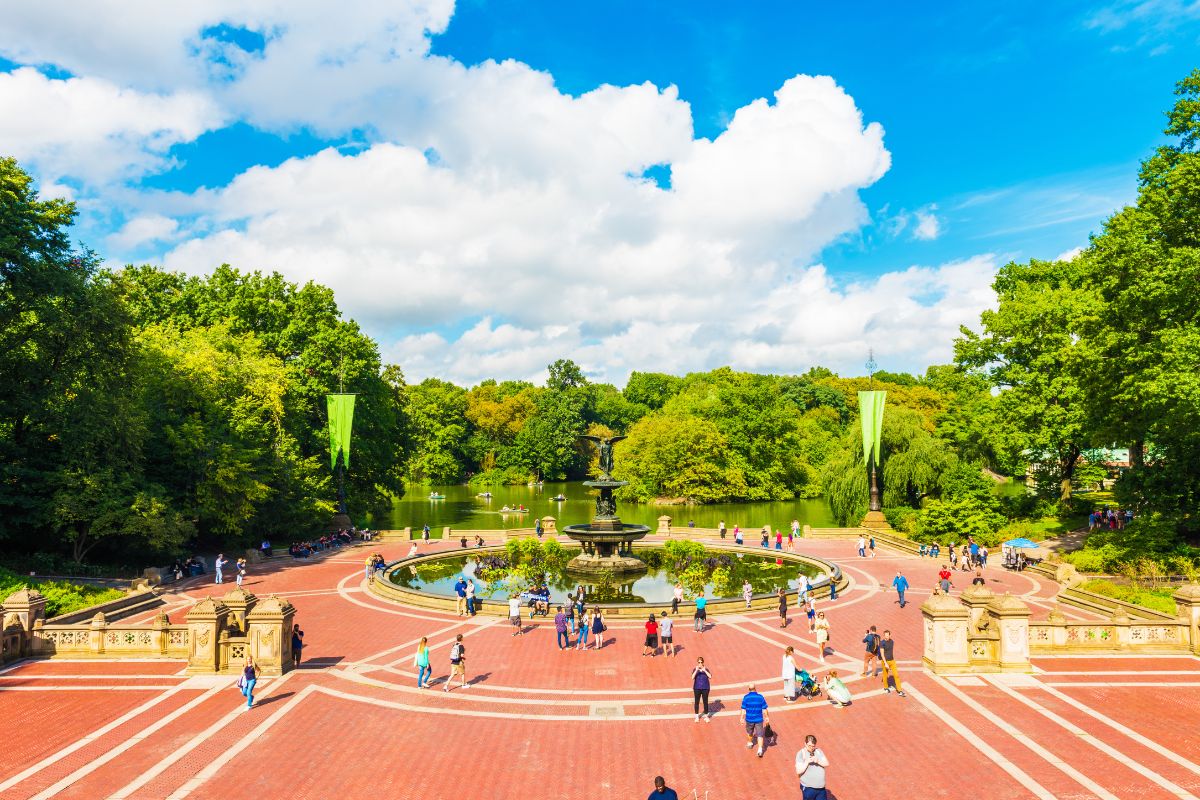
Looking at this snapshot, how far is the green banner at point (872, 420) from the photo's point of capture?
4366 cm

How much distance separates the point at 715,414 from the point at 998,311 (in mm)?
35317

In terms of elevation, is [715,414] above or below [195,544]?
above

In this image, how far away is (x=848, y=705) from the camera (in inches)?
599

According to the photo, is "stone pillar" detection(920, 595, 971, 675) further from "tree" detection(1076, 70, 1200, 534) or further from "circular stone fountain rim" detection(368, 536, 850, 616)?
"tree" detection(1076, 70, 1200, 534)

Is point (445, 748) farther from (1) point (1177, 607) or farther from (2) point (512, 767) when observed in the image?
(1) point (1177, 607)

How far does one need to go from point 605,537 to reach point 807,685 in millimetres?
15571

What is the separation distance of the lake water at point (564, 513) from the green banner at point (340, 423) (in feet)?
29.1

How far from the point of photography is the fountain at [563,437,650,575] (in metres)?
30.6

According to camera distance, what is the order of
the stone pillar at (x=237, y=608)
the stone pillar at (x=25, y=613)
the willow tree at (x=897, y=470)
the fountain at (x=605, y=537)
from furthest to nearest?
the willow tree at (x=897, y=470) < the fountain at (x=605, y=537) < the stone pillar at (x=25, y=613) < the stone pillar at (x=237, y=608)

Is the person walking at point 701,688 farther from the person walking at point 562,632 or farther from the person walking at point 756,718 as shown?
the person walking at point 562,632

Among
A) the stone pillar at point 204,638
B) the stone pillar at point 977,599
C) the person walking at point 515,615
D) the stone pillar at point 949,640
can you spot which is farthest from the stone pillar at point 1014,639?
the stone pillar at point 204,638

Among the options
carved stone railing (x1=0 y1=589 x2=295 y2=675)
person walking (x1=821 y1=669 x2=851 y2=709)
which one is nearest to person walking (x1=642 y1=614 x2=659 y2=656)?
person walking (x1=821 y1=669 x2=851 y2=709)

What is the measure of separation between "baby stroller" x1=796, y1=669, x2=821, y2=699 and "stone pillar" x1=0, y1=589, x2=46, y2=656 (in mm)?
19856

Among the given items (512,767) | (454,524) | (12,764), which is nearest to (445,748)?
(512,767)
